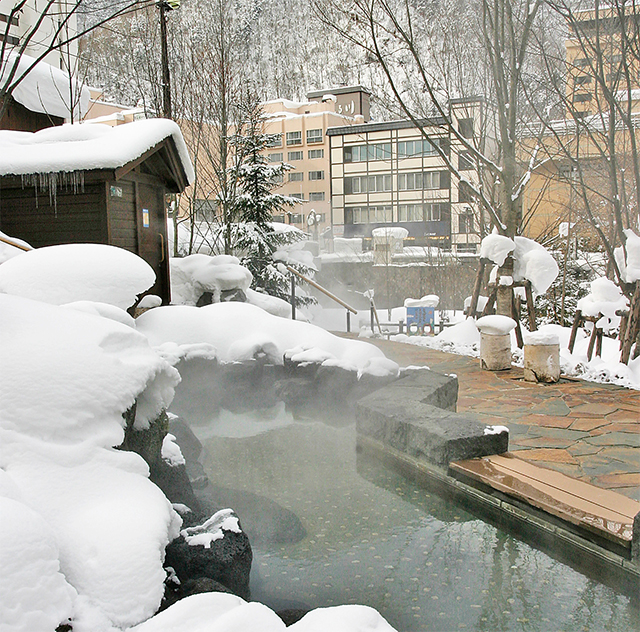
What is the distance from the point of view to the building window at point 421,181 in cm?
3047

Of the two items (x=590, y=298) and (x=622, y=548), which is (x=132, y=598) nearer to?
(x=622, y=548)

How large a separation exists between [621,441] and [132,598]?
4385 millimetres

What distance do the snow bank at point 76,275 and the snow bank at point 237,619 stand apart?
16.1 ft

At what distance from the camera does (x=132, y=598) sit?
2070 mm

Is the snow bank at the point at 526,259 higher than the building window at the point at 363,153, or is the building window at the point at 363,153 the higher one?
the building window at the point at 363,153

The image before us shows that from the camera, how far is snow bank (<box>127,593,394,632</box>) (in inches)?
75.2

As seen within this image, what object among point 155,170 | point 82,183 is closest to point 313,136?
→ point 155,170

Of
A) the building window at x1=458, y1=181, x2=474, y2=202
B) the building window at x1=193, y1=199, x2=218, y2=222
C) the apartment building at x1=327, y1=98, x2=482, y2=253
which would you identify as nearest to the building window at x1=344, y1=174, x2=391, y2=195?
the apartment building at x1=327, y1=98, x2=482, y2=253

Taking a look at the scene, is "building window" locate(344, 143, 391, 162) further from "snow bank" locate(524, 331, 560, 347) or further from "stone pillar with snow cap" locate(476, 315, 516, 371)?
"snow bank" locate(524, 331, 560, 347)

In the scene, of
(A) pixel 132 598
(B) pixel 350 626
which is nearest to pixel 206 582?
(A) pixel 132 598

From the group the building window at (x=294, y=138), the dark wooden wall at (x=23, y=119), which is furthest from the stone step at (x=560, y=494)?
the building window at (x=294, y=138)

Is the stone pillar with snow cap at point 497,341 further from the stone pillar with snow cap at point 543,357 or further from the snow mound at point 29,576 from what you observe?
the snow mound at point 29,576

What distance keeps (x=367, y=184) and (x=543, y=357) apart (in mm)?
27163

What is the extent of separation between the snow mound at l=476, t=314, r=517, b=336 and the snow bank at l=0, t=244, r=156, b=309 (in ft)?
15.0
